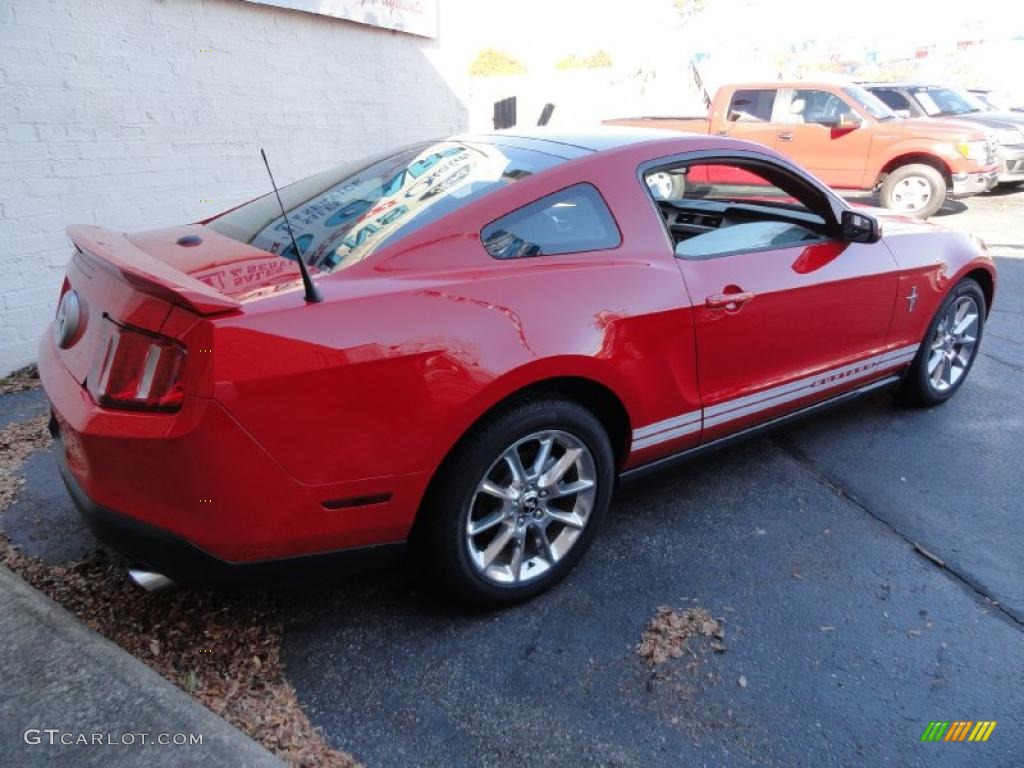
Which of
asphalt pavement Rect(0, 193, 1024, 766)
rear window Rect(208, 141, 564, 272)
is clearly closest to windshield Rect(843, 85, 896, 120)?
asphalt pavement Rect(0, 193, 1024, 766)

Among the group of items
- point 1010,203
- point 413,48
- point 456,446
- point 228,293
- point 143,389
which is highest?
point 413,48

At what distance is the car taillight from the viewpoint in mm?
1890

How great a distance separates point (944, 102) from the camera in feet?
38.2

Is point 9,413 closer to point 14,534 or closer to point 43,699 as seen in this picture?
point 14,534

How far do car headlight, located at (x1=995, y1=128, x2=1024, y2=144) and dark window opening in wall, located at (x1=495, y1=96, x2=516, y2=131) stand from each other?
7613 millimetres

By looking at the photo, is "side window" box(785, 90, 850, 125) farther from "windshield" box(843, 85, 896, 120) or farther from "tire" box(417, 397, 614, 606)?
"tire" box(417, 397, 614, 606)

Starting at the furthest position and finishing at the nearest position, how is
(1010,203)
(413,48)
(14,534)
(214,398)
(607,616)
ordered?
(1010,203), (413,48), (14,534), (607,616), (214,398)

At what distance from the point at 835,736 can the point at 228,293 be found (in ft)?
6.85

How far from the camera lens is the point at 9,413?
4102 mm

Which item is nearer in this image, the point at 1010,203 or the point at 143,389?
the point at 143,389

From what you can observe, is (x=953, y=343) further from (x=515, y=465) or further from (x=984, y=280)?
(x=515, y=465)

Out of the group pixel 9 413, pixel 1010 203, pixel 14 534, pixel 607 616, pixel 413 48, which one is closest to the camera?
pixel 607 616

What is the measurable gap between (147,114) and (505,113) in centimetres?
942

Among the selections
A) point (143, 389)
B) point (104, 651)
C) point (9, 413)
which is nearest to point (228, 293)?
point (143, 389)
